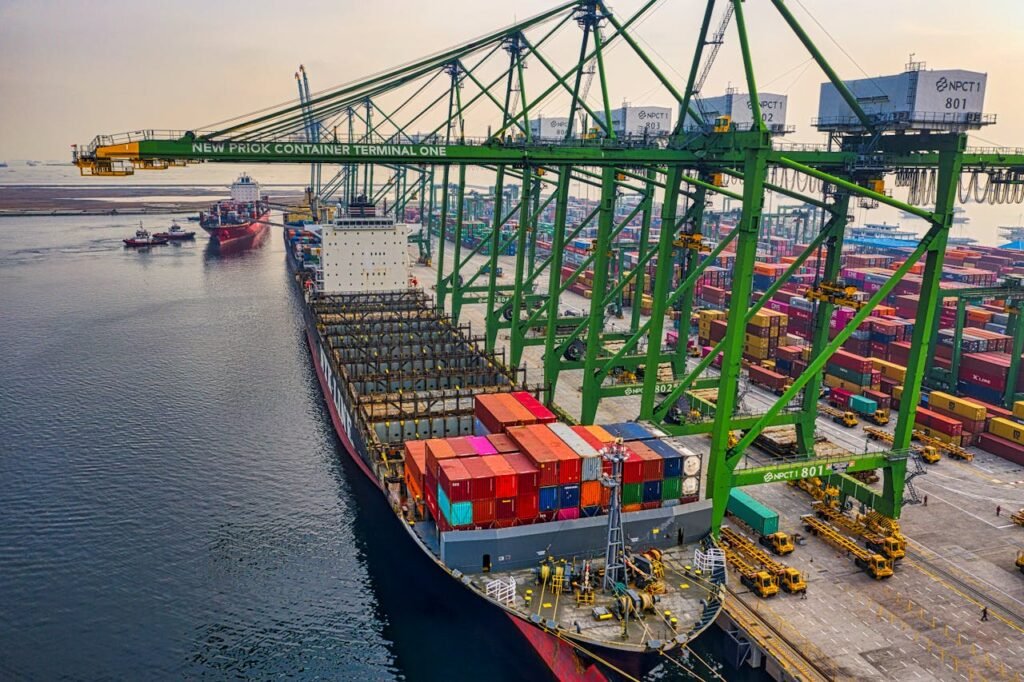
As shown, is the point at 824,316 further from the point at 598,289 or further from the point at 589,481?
the point at 589,481

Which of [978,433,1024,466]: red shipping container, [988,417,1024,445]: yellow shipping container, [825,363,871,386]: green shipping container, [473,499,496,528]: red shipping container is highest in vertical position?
[473,499,496,528]: red shipping container

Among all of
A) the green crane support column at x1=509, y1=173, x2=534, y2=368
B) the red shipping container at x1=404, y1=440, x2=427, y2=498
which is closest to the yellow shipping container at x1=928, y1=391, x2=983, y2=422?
the green crane support column at x1=509, y1=173, x2=534, y2=368

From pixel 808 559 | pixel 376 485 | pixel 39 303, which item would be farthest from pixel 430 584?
pixel 39 303

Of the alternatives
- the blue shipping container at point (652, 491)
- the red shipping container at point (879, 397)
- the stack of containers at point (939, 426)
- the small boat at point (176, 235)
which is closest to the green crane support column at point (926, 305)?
the stack of containers at point (939, 426)

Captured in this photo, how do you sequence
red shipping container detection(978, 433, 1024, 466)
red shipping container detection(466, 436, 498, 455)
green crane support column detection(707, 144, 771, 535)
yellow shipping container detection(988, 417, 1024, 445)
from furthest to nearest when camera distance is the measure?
yellow shipping container detection(988, 417, 1024, 445), red shipping container detection(978, 433, 1024, 466), green crane support column detection(707, 144, 771, 535), red shipping container detection(466, 436, 498, 455)

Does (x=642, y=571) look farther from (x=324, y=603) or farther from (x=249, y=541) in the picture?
(x=249, y=541)

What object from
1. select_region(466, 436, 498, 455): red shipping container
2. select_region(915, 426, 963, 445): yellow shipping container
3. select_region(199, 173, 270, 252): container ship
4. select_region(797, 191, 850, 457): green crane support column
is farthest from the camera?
select_region(199, 173, 270, 252): container ship

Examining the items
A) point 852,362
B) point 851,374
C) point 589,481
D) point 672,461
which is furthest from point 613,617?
point 852,362

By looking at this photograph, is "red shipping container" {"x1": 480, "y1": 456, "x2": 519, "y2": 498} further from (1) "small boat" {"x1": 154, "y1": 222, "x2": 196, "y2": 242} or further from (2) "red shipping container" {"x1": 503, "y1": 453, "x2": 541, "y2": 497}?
(1) "small boat" {"x1": 154, "y1": 222, "x2": 196, "y2": 242}
